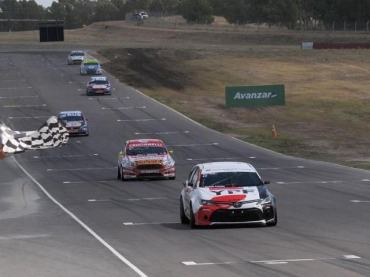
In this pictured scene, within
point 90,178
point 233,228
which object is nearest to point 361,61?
point 90,178

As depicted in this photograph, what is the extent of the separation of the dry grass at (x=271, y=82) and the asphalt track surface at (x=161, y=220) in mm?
4853

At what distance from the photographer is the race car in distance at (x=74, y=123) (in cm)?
6260

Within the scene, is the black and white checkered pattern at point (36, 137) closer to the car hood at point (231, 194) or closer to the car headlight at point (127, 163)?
the car headlight at point (127, 163)

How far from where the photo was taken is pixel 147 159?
39.2 meters

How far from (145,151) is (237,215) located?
17755 millimetres

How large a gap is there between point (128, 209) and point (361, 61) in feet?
293

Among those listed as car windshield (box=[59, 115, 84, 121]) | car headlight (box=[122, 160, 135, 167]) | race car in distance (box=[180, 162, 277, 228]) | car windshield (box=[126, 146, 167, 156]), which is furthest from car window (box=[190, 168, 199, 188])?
car windshield (box=[59, 115, 84, 121])

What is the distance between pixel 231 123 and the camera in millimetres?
71688

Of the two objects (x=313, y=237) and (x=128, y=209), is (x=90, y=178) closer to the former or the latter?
(x=128, y=209)

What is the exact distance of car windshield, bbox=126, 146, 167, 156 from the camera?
131ft

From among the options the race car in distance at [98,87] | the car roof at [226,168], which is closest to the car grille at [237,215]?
the car roof at [226,168]

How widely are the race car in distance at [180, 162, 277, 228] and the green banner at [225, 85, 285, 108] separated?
52774 millimetres

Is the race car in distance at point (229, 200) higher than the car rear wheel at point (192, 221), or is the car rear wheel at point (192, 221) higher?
the race car in distance at point (229, 200)

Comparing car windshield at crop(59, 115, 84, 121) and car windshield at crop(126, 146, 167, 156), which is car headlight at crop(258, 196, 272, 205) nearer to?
car windshield at crop(126, 146, 167, 156)
